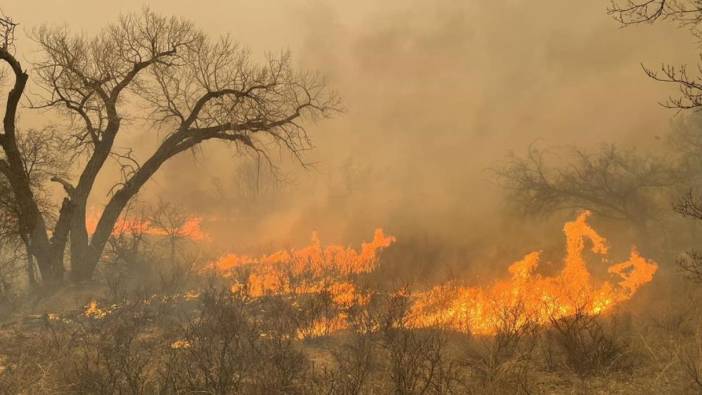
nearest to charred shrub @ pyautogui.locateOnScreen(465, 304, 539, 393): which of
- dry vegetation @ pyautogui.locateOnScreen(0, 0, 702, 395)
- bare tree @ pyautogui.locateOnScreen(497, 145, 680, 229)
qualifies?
dry vegetation @ pyautogui.locateOnScreen(0, 0, 702, 395)

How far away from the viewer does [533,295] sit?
1077 cm

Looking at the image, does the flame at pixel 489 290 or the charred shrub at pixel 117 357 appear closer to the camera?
the charred shrub at pixel 117 357

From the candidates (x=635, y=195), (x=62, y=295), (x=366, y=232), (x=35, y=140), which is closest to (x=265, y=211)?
(x=366, y=232)

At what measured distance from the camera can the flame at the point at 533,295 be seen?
357 inches

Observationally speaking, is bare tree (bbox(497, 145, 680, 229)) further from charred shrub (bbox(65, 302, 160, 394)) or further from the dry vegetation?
charred shrub (bbox(65, 302, 160, 394))

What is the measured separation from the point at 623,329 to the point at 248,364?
5.90 m

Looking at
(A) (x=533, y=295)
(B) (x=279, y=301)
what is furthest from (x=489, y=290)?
(B) (x=279, y=301)

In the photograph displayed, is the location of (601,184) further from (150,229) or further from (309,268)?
(150,229)

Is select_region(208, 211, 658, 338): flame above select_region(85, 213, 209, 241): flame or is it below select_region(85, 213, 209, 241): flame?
below

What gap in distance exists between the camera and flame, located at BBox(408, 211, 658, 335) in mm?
9062

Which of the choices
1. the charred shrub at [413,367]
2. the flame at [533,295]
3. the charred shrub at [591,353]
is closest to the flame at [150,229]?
the flame at [533,295]

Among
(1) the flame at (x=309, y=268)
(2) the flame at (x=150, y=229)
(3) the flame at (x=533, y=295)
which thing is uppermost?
(2) the flame at (x=150, y=229)

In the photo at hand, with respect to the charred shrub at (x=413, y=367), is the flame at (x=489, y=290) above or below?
above

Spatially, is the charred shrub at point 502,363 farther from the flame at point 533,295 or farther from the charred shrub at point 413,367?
the flame at point 533,295
